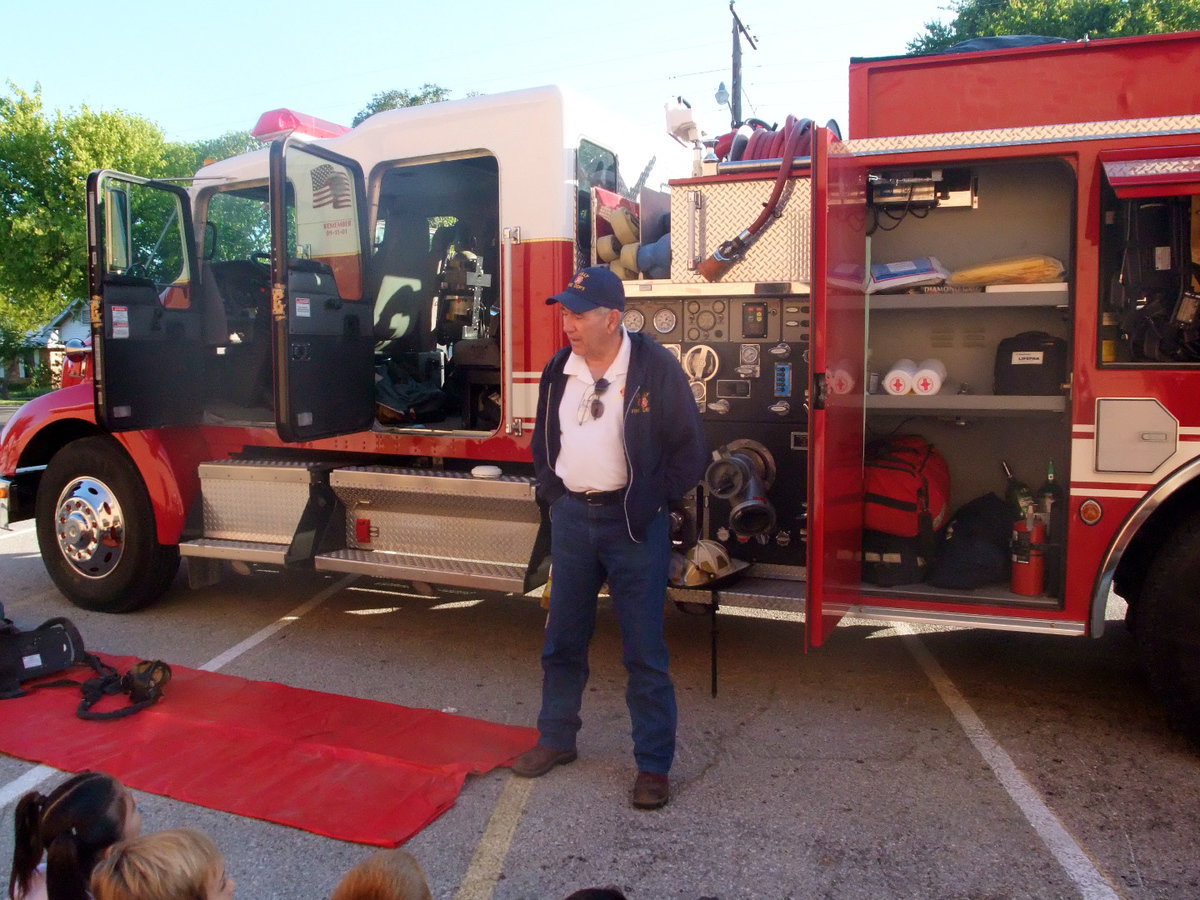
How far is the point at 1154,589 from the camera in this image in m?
4.07

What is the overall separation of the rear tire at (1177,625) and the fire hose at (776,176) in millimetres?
2136

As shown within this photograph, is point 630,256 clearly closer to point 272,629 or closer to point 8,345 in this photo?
point 272,629

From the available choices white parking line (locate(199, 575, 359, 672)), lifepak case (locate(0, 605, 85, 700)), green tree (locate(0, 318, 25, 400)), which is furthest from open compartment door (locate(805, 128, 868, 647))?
green tree (locate(0, 318, 25, 400))

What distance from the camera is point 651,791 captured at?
12.3 ft

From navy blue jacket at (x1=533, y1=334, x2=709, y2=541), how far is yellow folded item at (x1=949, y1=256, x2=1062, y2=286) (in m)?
1.69

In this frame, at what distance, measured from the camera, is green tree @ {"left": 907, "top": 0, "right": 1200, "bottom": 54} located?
21.5m

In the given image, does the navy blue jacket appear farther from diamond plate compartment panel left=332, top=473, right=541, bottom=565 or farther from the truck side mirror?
the truck side mirror

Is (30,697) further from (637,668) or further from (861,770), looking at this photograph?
(861,770)

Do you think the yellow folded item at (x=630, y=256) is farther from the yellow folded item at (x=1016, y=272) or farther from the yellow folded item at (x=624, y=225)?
the yellow folded item at (x=1016, y=272)

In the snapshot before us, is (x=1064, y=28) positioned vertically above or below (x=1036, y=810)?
above

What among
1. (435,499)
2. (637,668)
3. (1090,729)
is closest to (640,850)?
(637,668)

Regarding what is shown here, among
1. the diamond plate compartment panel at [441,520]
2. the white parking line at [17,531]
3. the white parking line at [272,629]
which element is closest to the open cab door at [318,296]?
the diamond plate compartment panel at [441,520]

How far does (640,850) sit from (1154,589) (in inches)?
89.5

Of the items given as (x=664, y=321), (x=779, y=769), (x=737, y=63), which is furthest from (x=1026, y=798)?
(x=737, y=63)
